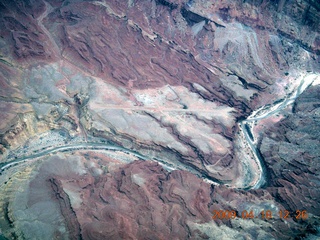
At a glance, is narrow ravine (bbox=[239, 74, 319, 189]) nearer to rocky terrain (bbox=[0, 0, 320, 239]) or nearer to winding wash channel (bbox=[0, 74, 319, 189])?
winding wash channel (bbox=[0, 74, 319, 189])

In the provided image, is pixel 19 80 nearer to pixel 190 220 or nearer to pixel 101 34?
pixel 101 34

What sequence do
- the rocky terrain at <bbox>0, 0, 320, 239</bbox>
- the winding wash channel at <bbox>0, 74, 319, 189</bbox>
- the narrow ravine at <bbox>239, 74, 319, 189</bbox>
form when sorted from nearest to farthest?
the rocky terrain at <bbox>0, 0, 320, 239</bbox> < the winding wash channel at <bbox>0, 74, 319, 189</bbox> < the narrow ravine at <bbox>239, 74, 319, 189</bbox>

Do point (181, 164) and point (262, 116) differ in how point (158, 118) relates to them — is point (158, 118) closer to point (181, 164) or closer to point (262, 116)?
point (181, 164)

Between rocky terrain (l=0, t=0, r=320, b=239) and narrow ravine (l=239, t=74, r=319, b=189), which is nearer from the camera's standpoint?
rocky terrain (l=0, t=0, r=320, b=239)
